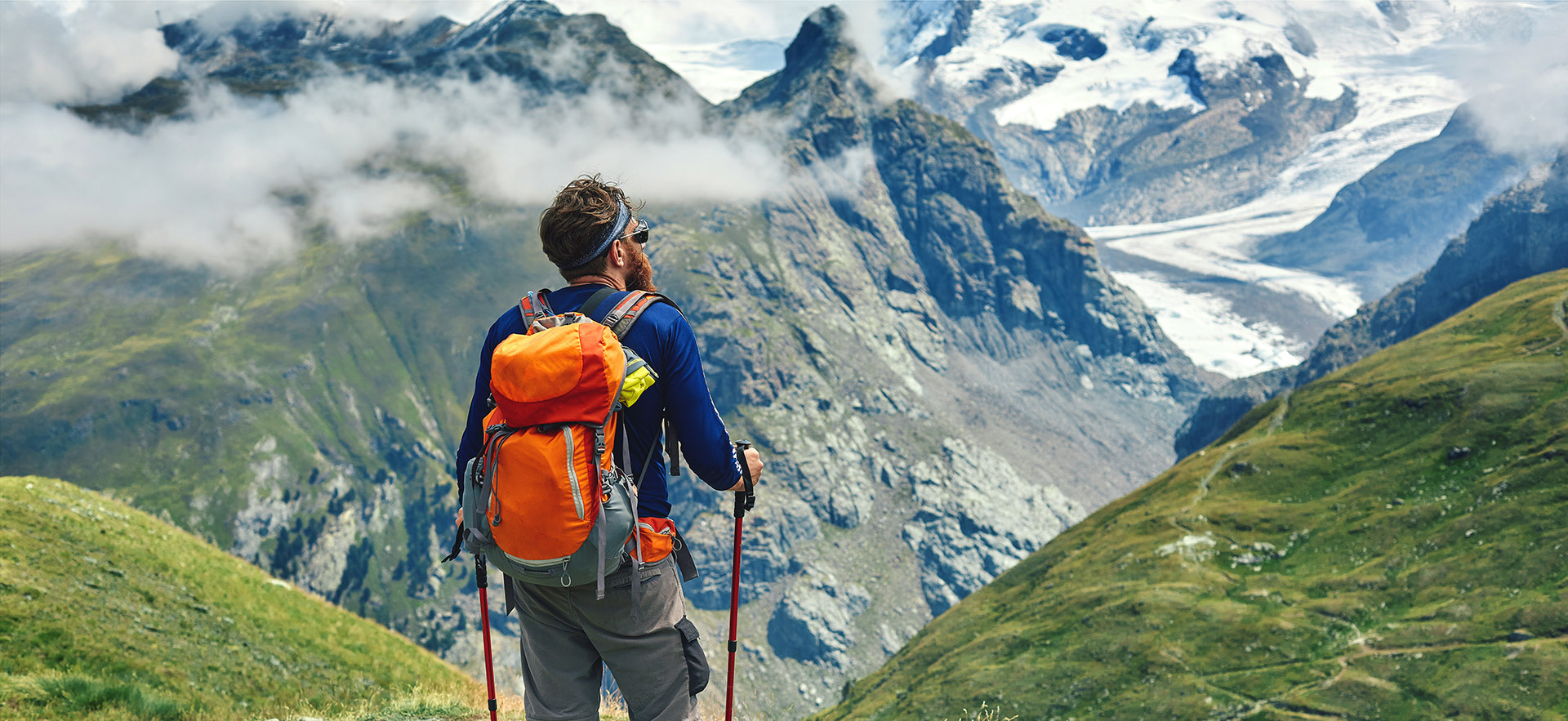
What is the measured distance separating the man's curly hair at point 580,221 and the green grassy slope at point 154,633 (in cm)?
1112

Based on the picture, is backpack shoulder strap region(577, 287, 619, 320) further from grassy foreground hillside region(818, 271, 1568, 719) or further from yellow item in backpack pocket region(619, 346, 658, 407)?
grassy foreground hillside region(818, 271, 1568, 719)

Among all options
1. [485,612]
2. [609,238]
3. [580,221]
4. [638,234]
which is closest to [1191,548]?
[485,612]

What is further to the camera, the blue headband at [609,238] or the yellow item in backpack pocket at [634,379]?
the blue headband at [609,238]

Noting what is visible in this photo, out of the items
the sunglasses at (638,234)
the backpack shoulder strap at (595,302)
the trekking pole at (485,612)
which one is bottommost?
the trekking pole at (485,612)

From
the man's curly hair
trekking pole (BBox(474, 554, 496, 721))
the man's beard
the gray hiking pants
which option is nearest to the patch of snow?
trekking pole (BBox(474, 554, 496, 721))

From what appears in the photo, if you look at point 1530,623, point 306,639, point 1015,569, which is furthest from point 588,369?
point 1015,569

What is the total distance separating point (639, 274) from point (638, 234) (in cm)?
37

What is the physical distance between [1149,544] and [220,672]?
124958 mm

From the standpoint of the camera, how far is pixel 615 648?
7.09m

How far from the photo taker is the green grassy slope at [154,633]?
14.0m

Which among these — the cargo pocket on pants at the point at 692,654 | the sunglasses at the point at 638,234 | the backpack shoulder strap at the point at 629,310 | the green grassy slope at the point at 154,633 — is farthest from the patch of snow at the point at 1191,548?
the backpack shoulder strap at the point at 629,310

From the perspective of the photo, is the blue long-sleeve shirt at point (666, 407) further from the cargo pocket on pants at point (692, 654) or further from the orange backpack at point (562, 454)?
the cargo pocket on pants at point (692, 654)

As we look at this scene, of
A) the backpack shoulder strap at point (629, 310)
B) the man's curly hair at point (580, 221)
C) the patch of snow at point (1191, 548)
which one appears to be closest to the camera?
the backpack shoulder strap at point (629, 310)

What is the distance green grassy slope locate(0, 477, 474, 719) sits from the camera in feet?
46.0
